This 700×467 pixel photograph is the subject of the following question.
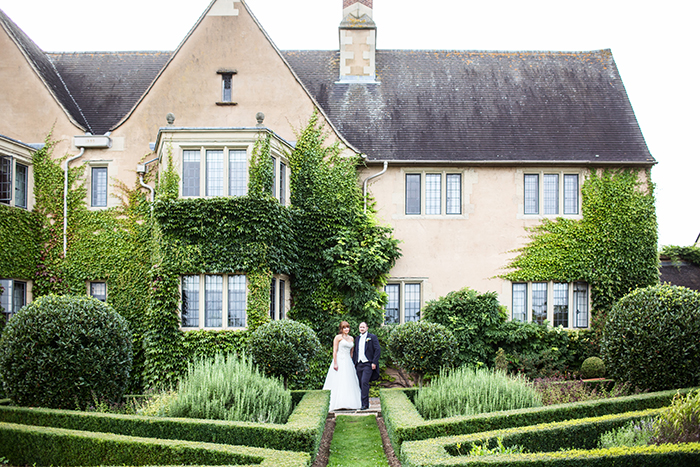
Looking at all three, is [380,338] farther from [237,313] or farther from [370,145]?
[370,145]

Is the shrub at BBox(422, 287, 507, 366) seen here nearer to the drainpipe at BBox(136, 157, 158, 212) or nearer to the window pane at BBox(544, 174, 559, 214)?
the window pane at BBox(544, 174, 559, 214)

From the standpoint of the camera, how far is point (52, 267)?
16.6 metres

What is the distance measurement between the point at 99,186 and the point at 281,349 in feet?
29.1

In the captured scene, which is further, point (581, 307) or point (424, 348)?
point (581, 307)

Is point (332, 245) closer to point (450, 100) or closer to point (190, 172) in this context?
point (190, 172)

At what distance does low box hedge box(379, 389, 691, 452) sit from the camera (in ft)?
27.8

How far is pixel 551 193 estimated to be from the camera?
1770 centimetres

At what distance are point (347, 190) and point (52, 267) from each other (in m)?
8.65

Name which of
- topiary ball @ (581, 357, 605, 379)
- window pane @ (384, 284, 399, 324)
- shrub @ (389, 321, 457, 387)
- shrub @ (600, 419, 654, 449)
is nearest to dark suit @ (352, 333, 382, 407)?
shrub @ (389, 321, 457, 387)

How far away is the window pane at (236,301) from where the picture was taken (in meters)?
14.9

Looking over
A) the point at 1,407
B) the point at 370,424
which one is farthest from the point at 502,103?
the point at 1,407

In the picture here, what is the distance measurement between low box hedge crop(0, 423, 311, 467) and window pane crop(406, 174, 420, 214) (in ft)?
36.5

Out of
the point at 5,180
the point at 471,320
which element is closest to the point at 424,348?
the point at 471,320

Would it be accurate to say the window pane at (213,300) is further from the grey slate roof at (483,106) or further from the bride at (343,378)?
the grey slate roof at (483,106)
